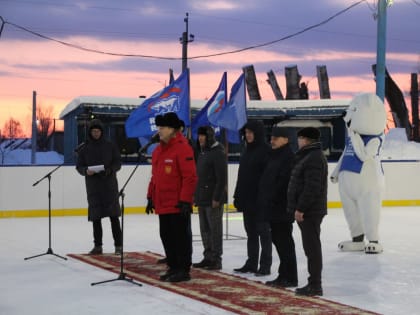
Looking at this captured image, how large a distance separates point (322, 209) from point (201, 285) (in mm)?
1356

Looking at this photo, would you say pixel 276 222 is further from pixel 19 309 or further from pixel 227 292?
pixel 19 309

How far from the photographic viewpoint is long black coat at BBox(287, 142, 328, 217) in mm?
7035

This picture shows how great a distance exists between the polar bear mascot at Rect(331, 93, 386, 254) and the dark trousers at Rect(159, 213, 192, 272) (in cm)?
359

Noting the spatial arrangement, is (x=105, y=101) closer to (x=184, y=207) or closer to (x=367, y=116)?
(x=367, y=116)

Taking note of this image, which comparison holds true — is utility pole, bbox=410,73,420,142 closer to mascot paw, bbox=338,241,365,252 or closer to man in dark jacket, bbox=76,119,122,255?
mascot paw, bbox=338,241,365,252

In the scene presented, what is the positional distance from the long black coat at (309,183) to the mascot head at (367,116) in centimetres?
402

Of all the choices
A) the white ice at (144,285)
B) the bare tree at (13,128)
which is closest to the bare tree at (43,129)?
the bare tree at (13,128)

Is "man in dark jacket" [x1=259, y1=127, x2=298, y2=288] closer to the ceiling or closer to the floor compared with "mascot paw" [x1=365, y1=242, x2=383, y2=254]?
closer to the ceiling

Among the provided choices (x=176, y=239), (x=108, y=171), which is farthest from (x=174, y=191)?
(x=108, y=171)

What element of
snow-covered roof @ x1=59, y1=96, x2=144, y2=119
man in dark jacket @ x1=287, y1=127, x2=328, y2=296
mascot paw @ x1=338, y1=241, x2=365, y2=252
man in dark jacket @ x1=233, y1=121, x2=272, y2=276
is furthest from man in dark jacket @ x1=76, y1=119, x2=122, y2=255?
snow-covered roof @ x1=59, y1=96, x2=144, y2=119

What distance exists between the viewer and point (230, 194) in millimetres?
17250

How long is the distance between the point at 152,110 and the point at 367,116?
115 inches

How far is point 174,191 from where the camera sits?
7.70 meters

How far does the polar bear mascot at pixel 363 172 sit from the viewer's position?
432 inches
